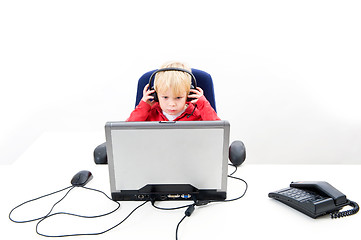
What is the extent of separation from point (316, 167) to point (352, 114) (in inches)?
50.0

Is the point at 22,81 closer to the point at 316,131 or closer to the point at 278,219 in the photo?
the point at 278,219

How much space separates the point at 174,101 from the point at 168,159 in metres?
0.35

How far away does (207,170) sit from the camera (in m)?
0.93

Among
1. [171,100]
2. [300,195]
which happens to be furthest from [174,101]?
[300,195]

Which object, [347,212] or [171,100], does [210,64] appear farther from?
[347,212]

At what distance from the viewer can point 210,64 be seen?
2.13m

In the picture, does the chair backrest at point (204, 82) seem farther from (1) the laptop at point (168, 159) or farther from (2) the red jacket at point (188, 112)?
(1) the laptop at point (168, 159)

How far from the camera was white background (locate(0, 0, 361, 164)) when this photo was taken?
1979mm

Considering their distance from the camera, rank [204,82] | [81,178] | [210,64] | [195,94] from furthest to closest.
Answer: [210,64] < [204,82] < [195,94] < [81,178]

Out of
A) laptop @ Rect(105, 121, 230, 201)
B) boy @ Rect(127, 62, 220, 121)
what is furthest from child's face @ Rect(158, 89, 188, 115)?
laptop @ Rect(105, 121, 230, 201)

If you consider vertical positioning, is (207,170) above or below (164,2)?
below

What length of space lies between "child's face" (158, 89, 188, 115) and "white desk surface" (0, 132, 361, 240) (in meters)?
0.36

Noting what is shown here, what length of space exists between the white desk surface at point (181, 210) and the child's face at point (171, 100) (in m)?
0.36

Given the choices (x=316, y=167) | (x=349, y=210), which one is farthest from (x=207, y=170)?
(x=316, y=167)
